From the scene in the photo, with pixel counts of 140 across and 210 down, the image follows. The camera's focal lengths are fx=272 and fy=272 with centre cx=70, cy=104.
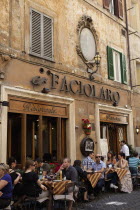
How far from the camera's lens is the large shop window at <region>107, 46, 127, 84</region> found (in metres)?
13.1

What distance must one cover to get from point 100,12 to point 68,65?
13.3ft

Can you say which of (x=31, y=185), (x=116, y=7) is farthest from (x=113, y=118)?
(x=31, y=185)

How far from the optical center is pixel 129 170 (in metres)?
9.95

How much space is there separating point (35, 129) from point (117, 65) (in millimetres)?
6299

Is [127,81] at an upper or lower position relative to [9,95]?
upper

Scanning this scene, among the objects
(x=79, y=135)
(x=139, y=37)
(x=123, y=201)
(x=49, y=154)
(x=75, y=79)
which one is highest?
(x=139, y=37)

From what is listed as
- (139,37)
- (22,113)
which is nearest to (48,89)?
(22,113)

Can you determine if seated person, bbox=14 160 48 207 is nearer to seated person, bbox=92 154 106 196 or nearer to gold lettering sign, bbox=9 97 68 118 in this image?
seated person, bbox=92 154 106 196

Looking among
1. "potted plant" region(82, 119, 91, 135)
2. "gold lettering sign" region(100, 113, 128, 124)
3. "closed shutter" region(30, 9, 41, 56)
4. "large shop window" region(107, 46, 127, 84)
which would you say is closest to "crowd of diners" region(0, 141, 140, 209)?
"potted plant" region(82, 119, 91, 135)

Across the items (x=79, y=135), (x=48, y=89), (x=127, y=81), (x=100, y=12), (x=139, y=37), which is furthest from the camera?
(x=139, y=37)

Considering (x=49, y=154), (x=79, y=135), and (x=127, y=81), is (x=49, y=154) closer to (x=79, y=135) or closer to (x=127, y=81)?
(x=79, y=135)

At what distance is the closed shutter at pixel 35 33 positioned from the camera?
375 inches

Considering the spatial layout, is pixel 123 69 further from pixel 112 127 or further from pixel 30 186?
pixel 30 186

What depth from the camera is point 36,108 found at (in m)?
9.27
